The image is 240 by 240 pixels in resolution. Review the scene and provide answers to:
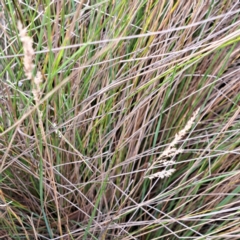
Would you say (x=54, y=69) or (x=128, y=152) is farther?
(x=128, y=152)

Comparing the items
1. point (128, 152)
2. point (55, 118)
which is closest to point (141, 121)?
point (128, 152)

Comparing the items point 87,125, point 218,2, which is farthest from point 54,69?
point 218,2

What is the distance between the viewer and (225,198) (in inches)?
28.8

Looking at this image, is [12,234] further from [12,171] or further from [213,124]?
[213,124]

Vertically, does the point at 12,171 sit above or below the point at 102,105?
below

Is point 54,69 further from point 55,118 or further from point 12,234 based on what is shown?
point 12,234

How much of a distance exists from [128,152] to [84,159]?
0.32ft

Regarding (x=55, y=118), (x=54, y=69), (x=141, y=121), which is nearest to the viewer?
(x=54, y=69)

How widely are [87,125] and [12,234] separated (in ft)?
0.86

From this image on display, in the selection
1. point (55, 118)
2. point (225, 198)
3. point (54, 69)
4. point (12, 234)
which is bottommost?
point (12, 234)

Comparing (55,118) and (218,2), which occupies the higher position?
(218,2)

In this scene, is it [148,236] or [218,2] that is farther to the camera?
[218,2]

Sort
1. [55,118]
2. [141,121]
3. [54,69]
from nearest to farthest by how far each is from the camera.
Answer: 1. [54,69]
2. [55,118]
3. [141,121]

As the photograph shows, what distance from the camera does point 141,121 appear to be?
78 cm
